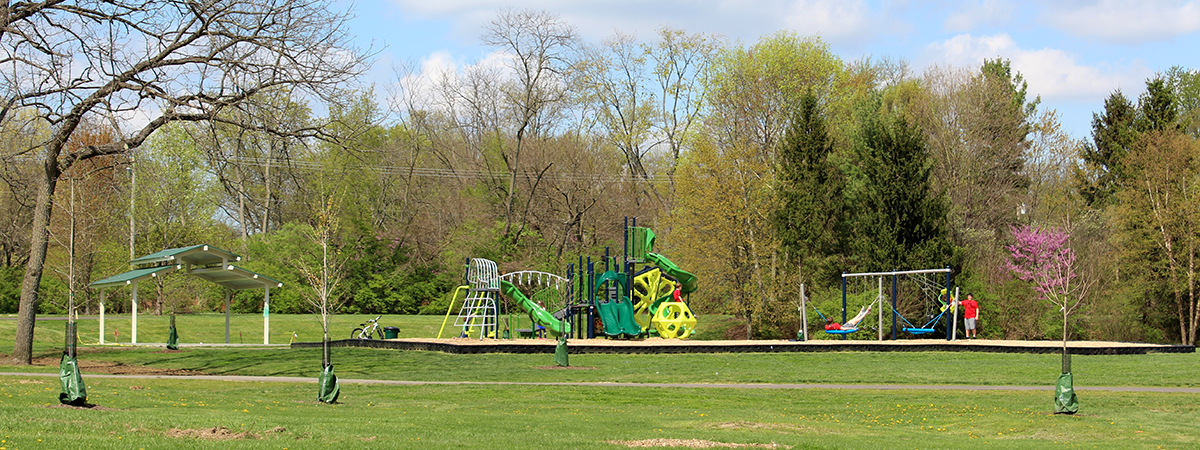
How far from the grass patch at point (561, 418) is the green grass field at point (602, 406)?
0.12 ft

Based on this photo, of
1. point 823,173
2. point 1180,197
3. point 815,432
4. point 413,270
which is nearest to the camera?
point 815,432

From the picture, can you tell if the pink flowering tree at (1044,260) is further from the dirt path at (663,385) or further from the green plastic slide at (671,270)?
Answer: the dirt path at (663,385)

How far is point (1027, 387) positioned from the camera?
20172mm

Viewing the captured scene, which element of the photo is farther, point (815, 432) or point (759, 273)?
point (759, 273)

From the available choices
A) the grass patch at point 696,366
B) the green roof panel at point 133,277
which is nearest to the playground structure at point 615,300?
the grass patch at point 696,366

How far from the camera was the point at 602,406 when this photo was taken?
16.7m

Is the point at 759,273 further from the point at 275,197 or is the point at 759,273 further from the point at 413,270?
the point at 275,197

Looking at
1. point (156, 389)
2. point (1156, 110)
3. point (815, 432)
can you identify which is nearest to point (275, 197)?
point (156, 389)

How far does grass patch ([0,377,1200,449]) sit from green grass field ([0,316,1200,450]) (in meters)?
0.04

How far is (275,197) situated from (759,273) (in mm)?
32733

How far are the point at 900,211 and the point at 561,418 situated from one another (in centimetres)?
2681

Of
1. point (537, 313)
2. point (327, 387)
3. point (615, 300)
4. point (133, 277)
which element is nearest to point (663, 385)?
point (327, 387)

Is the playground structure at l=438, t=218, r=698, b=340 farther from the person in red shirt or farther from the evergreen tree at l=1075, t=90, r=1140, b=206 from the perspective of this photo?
the evergreen tree at l=1075, t=90, r=1140, b=206

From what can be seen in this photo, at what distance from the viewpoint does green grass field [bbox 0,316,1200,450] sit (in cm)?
1112
